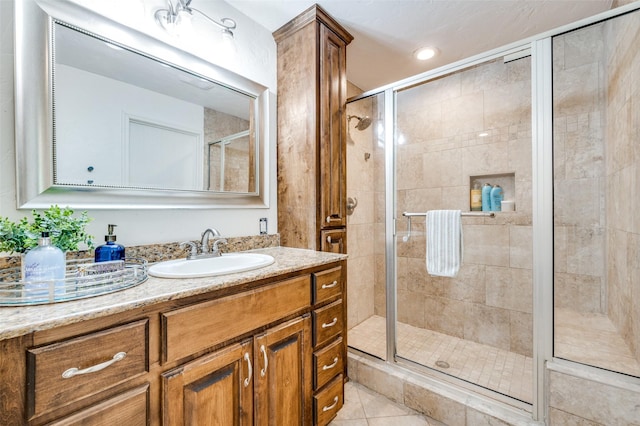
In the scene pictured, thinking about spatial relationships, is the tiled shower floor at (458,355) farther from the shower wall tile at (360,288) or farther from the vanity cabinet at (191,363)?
the vanity cabinet at (191,363)

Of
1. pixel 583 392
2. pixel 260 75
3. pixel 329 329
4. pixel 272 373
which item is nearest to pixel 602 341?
pixel 583 392

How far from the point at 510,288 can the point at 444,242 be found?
71 centimetres

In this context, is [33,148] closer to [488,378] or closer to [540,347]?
[540,347]

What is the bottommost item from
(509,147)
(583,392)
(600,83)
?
(583,392)

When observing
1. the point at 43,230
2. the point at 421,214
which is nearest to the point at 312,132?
the point at 421,214

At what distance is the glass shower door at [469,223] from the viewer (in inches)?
77.9

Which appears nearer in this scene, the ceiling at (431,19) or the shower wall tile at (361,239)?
the ceiling at (431,19)

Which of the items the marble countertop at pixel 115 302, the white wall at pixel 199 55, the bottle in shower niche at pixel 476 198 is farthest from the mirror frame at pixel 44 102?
the bottle in shower niche at pixel 476 198

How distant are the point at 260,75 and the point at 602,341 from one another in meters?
2.53

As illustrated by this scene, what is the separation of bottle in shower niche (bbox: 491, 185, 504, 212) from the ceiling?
1.10 m

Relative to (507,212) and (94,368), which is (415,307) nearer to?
(507,212)

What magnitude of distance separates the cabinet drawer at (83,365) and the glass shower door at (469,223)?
5.18ft

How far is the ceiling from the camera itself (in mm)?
1626

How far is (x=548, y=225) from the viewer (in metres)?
1.33
